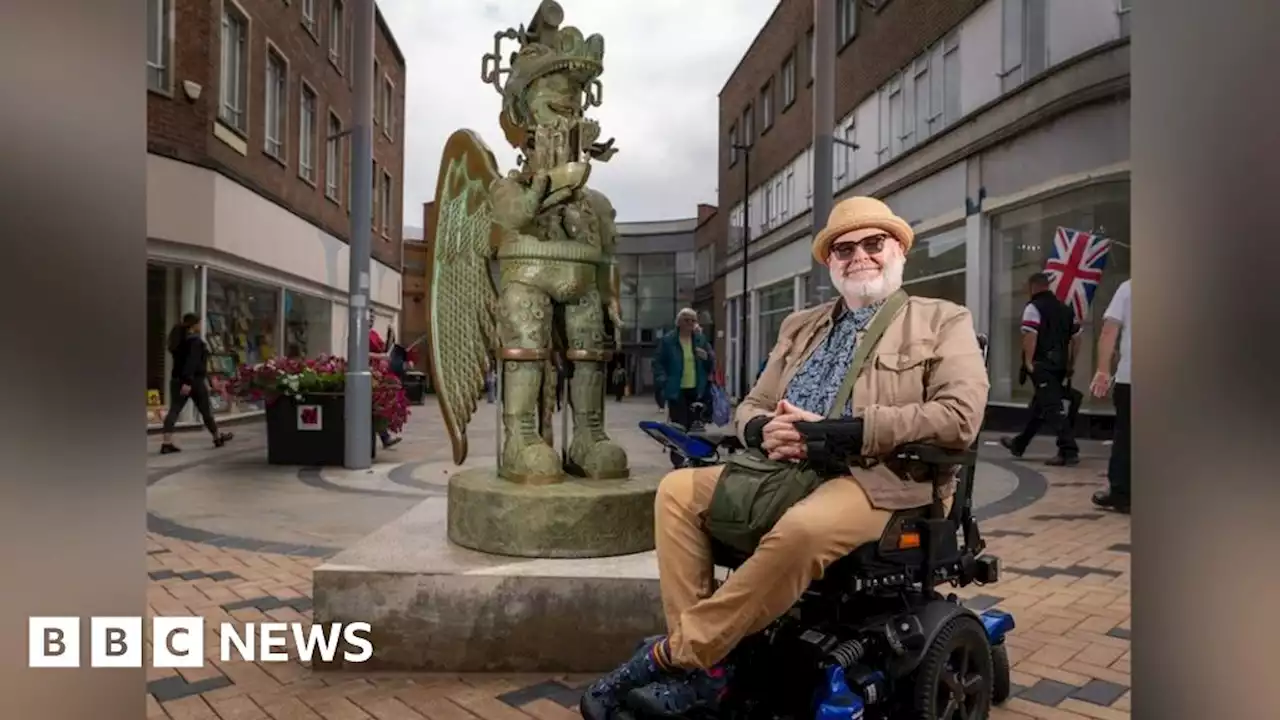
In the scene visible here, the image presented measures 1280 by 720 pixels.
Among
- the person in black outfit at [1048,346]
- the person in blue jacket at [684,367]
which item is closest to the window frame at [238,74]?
the person in blue jacket at [684,367]

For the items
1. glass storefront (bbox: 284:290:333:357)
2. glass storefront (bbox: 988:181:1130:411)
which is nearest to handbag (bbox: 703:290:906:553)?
glass storefront (bbox: 988:181:1130:411)

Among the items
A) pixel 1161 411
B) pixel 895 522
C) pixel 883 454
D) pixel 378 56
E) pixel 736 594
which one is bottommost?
pixel 736 594

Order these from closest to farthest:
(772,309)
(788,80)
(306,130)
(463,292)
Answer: (463,292)
(306,130)
(788,80)
(772,309)

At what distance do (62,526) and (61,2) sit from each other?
12.9 inches

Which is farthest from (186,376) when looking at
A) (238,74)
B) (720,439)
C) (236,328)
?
(720,439)

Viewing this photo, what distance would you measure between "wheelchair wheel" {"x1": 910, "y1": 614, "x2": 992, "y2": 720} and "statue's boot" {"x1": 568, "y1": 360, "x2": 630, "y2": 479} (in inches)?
53.5

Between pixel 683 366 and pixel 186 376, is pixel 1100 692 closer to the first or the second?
pixel 683 366

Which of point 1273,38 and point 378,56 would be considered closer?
point 1273,38

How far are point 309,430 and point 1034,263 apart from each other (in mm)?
7670

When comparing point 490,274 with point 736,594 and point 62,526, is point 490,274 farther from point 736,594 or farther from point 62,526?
point 62,526

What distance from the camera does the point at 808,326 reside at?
2285 millimetres

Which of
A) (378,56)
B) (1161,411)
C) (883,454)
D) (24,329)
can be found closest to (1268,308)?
(1161,411)

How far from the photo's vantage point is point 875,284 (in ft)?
6.93

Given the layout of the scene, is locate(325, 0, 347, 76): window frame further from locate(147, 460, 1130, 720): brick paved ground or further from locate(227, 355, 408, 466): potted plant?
locate(147, 460, 1130, 720): brick paved ground
